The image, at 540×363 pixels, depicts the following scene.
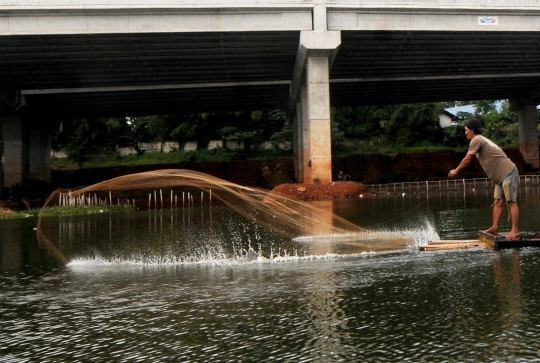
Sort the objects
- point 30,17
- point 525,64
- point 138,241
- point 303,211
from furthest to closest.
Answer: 1. point 525,64
2. point 30,17
3. point 303,211
4. point 138,241

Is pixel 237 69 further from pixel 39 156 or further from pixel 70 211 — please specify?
pixel 39 156

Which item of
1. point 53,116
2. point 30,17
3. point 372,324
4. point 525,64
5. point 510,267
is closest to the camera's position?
point 372,324

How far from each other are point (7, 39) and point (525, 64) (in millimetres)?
35523

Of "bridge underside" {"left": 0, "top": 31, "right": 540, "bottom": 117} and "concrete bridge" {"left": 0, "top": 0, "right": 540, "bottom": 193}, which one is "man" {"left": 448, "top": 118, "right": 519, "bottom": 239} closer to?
"concrete bridge" {"left": 0, "top": 0, "right": 540, "bottom": 193}

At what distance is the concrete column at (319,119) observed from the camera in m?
31.8

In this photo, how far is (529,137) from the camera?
182 feet

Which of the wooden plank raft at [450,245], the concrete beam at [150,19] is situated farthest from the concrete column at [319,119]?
the wooden plank raft at [450,245]

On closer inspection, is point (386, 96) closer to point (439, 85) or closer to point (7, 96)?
point (439, 85)

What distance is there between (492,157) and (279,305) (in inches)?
219

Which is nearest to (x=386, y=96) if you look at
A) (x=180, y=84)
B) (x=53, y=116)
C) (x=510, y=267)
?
(x=180, y=84)

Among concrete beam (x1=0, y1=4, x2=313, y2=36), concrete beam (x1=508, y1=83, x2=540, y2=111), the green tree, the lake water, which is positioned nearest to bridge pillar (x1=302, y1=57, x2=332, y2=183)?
concrete beam (x1=0, y1=4, x2=313, y2=36)

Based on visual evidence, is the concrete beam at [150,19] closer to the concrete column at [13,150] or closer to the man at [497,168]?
the concrete column at [13,150]

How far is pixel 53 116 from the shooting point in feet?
169

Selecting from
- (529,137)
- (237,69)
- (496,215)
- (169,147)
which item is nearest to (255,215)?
(496,215)
